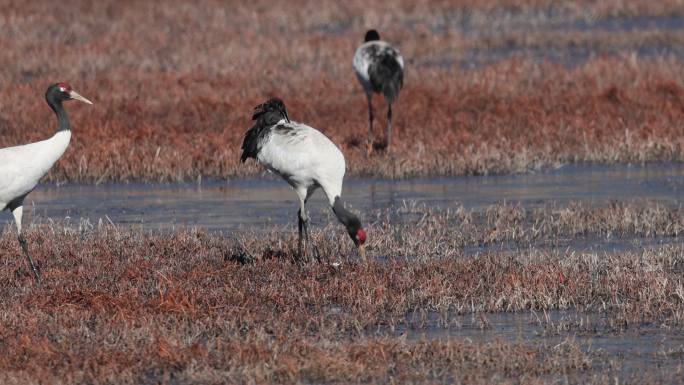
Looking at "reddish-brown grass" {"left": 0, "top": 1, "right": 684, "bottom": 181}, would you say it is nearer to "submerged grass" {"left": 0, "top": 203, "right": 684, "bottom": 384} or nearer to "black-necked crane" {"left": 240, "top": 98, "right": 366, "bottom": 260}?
"submerged grass" {"left": 0, "top": 203, "right": 684, "bottom": 384}

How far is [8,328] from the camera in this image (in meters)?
7.06

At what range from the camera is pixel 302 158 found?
30.7ft

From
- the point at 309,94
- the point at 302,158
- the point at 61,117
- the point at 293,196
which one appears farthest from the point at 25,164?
the point at 309,94

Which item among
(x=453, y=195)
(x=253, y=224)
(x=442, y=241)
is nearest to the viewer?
(x=442, y=241)

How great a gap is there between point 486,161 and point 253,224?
3670 mm

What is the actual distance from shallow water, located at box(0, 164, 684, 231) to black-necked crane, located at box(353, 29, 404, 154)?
2067mm

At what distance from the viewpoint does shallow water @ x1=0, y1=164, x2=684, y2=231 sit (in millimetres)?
11703

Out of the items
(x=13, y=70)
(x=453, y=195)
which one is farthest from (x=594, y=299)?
(x=13, y=70)

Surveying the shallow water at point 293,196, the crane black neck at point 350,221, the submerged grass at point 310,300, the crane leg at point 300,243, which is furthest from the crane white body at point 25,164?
the shallow water at point 293,196

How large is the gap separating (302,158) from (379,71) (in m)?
6.47

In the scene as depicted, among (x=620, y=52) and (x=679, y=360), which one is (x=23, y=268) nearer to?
(x=679, y=360)

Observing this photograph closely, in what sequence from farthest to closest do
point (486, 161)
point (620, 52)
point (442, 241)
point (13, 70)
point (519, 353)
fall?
1. point (620, 52)
2. point (13, 70)
3. point (486, 161)
4. point (442, 241)
5. point (519, 353)

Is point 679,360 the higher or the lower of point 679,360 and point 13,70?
the lower

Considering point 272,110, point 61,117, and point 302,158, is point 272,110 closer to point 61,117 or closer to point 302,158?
point 302,158
